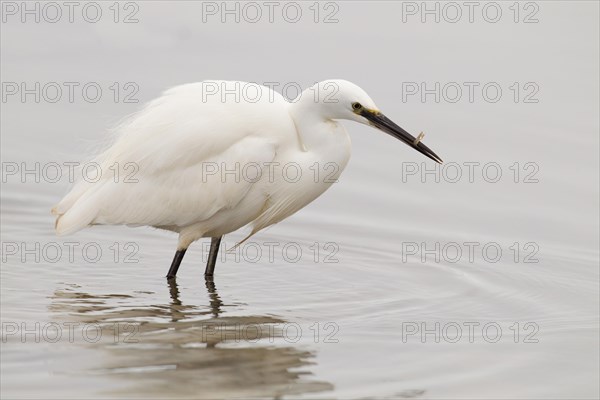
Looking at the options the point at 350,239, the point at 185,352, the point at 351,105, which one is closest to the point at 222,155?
the point at 351,105

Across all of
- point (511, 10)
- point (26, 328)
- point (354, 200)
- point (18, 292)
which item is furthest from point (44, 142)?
point (511, 10)

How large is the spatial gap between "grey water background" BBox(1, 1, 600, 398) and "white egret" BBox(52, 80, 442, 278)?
0.53 m

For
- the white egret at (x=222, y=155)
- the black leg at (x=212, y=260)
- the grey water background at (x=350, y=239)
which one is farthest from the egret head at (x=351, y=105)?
the black leg at (x=212, y=260)

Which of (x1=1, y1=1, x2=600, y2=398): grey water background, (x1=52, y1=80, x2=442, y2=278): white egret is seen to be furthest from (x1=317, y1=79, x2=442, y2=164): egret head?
(x1=1, y1=1, x2=600, y2=398): grey water background

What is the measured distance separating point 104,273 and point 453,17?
7.21 metres

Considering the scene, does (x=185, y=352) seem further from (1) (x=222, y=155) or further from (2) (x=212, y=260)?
(2) (x=212, y=260)

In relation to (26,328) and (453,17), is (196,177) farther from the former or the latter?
(453,17)

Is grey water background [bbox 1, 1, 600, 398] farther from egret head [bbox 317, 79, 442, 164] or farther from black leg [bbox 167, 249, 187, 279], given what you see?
egret head [bbox 317, 79, 442, 164]

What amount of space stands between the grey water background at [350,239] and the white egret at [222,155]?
1.73ft

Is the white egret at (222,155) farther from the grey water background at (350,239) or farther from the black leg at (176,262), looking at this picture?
the grey water background at (350,239)

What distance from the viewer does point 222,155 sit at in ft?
28.2

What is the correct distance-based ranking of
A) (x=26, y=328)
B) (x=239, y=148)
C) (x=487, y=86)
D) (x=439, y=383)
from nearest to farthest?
1. (x=439, y=383)
2. (x=26, y=328)
3. (x=239, y=148)
4. (x=487, y=86)

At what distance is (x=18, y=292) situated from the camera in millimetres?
8562

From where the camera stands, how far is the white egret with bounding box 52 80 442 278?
8555mm
